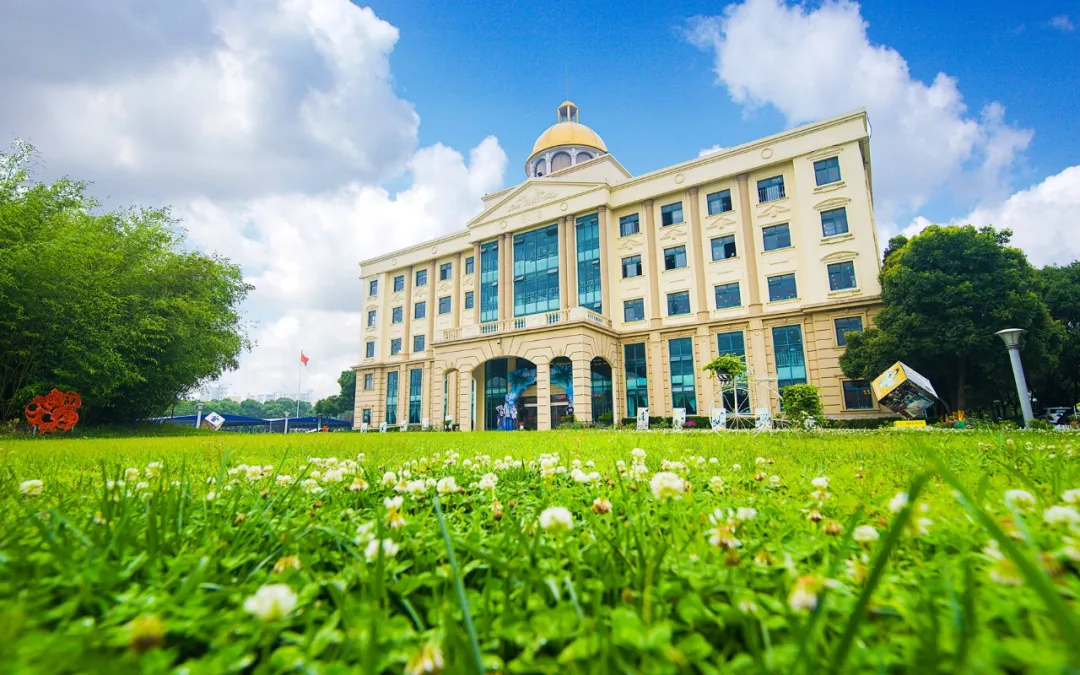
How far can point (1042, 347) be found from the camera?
16.1 m

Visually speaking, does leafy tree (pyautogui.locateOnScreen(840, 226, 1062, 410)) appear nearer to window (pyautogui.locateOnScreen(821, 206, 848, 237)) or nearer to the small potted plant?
window (pyautogui.locateOnScreen(821, 206, 848, 237))

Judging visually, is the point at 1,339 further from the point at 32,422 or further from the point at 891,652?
the point at 891,652

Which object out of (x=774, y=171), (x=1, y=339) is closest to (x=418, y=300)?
(x=1, y=339)

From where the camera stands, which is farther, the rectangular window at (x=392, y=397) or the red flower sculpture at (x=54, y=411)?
the rectangular window at (x=392, y=397)

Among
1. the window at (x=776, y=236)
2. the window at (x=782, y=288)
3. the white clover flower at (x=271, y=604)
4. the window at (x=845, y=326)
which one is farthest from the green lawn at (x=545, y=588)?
the window at (x=776, y=236)

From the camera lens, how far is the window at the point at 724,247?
23.0 metres

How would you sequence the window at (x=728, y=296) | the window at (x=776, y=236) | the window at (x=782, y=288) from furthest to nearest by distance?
the window at (x=728, y=296)
the window at (x=776, y=236)
the window at (x=782, y=288)

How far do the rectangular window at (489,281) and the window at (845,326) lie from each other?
17743 mm

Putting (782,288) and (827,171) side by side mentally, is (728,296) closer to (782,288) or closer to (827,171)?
(782,288)

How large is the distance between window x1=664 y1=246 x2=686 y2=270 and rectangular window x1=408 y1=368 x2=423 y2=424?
18462 mm

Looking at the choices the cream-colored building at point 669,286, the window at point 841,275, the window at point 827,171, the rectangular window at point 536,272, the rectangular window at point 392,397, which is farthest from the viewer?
the rectangular window at point 392,397

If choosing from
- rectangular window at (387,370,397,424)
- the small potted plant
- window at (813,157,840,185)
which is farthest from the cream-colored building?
rectangular window at (387,370,397,424)

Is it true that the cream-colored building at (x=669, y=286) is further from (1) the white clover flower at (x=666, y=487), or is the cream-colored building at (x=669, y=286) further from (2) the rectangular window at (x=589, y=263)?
(1) the white clover flower at (x=666, y=487)

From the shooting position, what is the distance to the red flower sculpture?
15.6m
